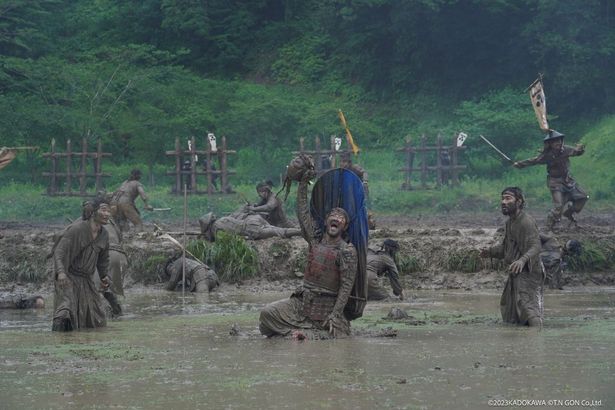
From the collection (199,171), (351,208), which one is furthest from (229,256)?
(199,171)

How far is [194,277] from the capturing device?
2055cm

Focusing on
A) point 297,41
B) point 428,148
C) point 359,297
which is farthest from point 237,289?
point 297,41

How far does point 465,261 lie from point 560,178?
2652 millimetres

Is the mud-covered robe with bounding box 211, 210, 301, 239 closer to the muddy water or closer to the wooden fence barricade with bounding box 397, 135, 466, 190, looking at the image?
the muddy water

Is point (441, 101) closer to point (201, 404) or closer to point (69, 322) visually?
point (69, 322)

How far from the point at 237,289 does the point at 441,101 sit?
20.7m

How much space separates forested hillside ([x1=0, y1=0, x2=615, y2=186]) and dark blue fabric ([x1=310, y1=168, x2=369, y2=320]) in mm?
22486

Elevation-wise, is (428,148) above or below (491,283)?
above

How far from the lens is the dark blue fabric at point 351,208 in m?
13.8

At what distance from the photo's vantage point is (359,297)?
13.8 metres

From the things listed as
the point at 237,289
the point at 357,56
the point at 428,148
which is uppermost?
the point at 357,56

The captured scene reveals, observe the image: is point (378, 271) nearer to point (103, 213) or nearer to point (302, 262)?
point (302, 262)

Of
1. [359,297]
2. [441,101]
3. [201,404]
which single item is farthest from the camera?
[441,101]

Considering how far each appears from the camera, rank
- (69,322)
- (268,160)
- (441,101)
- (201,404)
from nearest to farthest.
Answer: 1. (201,404)
2. (69,322)
3. (268,160)
4. (441,101)
